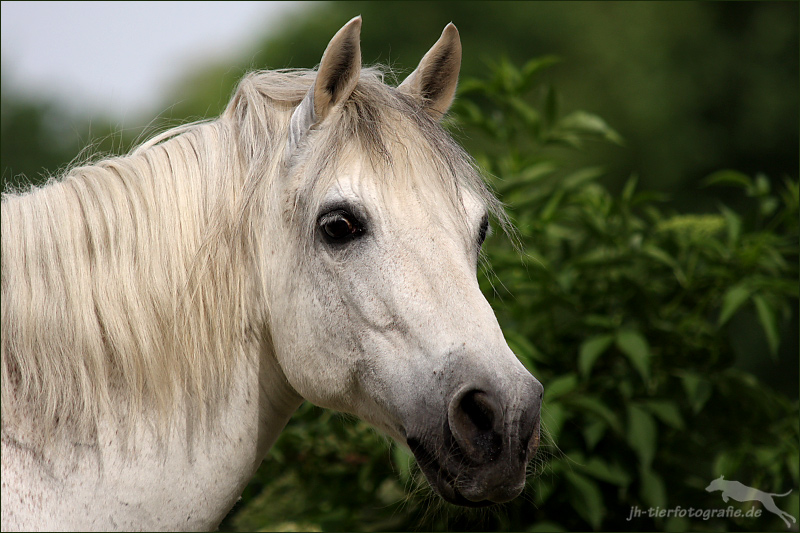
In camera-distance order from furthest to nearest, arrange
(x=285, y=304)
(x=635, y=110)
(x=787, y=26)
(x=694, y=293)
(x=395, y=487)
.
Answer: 1. (x=635, y=110)
2. (x=787, y=26)
3. (x=694, y=293)
4. (x=395, y=487)
5. (x=285, y=304)

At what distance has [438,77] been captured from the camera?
1.90 meters

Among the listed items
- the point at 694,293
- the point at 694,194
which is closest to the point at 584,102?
the point at 694,194

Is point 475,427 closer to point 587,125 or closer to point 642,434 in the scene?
point 642,434

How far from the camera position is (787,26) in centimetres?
1105

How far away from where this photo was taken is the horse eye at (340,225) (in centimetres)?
151

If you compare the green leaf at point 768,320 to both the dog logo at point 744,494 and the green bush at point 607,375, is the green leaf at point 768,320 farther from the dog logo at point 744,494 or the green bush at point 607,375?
the dog logo at point 744,494

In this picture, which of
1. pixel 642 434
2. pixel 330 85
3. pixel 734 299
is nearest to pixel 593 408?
pixel 642 434

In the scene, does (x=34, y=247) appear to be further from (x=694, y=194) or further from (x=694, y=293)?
(x=694, y=194)

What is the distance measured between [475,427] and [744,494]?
6.66ft

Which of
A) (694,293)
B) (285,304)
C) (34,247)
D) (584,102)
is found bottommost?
(584,102)

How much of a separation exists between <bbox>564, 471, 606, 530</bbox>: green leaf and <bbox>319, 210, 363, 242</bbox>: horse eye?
160cm

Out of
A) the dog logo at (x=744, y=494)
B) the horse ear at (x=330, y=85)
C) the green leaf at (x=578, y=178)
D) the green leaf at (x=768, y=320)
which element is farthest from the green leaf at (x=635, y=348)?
the horse ear at (x=330, y=85)

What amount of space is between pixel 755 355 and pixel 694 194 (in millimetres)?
4769

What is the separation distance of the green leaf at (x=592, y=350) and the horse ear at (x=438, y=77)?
121cm
